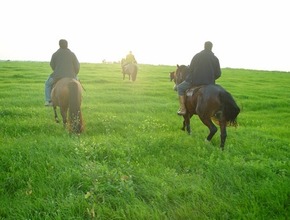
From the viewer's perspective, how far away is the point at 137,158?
768 centimetres

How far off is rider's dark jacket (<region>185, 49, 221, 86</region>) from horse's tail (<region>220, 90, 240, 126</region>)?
1.29m

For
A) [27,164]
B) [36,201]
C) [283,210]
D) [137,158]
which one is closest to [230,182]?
[283,210]

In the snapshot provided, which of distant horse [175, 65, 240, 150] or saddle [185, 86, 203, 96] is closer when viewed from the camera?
Answer: distant horse [175, 65, 240, 150]

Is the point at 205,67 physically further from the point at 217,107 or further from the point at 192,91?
the point at 217,107

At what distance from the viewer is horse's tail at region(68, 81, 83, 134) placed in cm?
1006

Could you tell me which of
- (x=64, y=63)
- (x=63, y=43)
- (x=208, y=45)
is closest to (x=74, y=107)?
(x=64, y=63)

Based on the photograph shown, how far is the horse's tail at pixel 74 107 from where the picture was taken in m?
10.1

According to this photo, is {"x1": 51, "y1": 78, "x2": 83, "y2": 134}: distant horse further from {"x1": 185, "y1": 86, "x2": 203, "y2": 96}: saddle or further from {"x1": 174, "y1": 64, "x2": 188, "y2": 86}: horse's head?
{"x1": 174, "y1": 64, "x2": 188, "y2": 86}: horse's head

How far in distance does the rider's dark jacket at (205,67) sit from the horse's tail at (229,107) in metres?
1.29

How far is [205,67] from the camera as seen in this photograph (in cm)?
1040

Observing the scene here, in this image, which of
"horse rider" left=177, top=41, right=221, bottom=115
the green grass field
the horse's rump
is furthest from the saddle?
the green grass field

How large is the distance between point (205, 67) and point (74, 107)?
14.0 feet

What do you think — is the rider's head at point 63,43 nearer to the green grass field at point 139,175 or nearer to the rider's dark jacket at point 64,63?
the rider's dark jacket at point 64,63

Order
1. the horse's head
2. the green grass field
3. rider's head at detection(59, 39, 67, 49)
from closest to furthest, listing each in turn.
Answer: the green grass field → rider's head at detection(59, 39, 67, 49) → the horse's head
